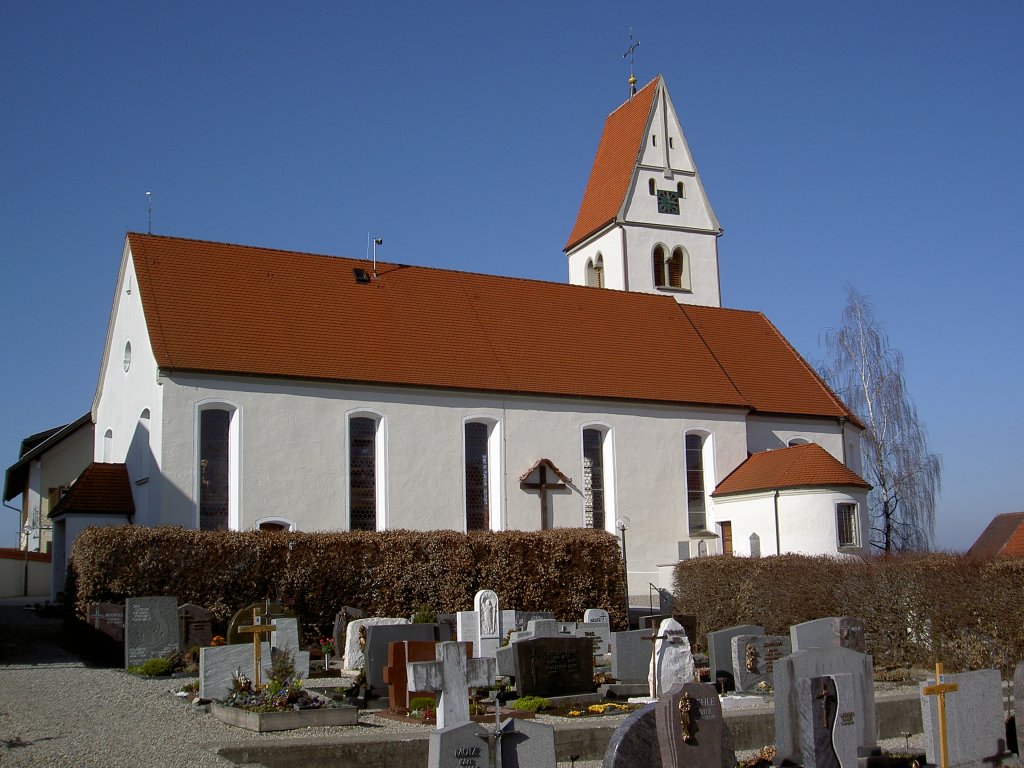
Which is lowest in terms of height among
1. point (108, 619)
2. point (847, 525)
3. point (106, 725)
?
point (106, 725)

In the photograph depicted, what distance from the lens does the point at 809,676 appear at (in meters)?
9.98

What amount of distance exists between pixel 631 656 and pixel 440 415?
447 inches

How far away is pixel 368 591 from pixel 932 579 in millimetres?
10079

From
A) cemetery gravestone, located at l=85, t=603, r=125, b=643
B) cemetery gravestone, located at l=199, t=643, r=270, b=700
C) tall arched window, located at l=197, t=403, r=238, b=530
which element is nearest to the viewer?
cemetery gravestone, located at l=199, t=643, r=270, b=700

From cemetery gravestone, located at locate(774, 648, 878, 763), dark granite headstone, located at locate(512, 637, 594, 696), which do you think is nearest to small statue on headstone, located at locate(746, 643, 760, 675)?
dark granite headstone, located at locate(512, 637, 594, 696)

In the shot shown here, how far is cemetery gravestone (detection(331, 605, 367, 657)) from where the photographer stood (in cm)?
1792

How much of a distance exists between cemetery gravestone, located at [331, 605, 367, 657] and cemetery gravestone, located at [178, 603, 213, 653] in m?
2.20

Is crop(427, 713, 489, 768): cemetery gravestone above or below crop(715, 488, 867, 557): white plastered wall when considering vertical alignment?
below

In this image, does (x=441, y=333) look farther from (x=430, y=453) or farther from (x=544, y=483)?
(x=544, y=483)

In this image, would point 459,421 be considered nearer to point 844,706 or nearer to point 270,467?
point 270,467

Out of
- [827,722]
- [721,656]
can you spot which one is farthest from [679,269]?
[827,722]

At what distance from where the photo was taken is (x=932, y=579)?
1570 centimetres

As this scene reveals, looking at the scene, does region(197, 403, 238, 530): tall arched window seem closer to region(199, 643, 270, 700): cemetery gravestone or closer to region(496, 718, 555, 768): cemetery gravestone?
region(199, 643, 270, 700): cemetery gravestone

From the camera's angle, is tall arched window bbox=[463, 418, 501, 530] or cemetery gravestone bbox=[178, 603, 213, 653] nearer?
cemetery gravestone bbox=[178, 603, 213, 653]
